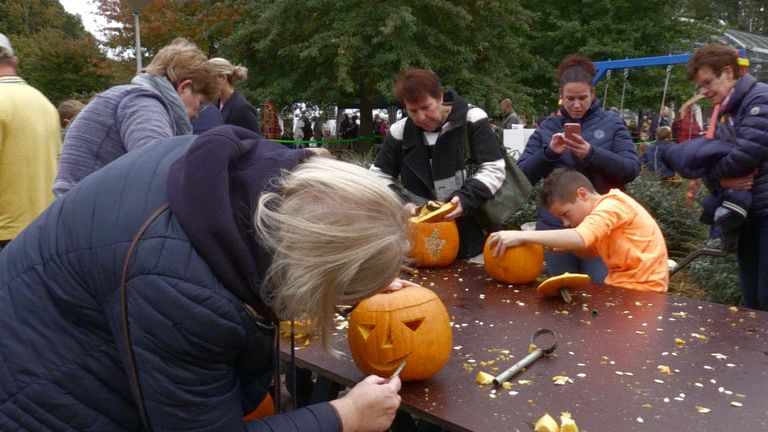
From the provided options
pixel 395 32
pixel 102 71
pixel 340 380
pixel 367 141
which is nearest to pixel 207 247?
pixel 340 380

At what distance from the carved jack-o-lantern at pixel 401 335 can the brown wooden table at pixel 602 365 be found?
6 centimetres

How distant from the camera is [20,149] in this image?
3271 millimetres

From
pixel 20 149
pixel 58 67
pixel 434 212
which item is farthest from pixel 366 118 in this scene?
pixel 58 67

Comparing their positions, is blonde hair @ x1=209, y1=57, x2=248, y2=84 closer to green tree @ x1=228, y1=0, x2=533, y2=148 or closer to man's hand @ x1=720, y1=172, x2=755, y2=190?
man's hand @ x1=720, y1=172, x2=755, y2=190

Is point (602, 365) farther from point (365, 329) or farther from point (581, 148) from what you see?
point (581, 148)

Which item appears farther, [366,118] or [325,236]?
[366,118]

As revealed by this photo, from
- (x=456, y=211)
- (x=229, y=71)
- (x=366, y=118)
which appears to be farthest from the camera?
(x=366, y=118)

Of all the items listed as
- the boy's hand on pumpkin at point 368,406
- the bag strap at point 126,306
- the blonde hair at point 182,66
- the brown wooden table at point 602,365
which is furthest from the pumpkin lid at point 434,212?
the bag strap at point 126,306

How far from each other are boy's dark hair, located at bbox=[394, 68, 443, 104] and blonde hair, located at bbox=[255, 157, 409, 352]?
1.93 meters

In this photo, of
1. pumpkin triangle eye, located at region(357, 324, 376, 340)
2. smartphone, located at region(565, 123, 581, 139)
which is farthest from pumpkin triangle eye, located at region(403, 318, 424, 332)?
smartphone, located at region(565, 123, 581, 139)

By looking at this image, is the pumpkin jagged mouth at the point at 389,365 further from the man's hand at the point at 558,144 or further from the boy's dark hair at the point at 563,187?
the man's hand at the point at 558,144

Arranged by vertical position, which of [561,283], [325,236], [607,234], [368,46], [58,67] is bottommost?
[561,283]

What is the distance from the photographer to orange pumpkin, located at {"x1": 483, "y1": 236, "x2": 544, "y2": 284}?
8.65ft

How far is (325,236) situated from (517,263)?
1693mm
